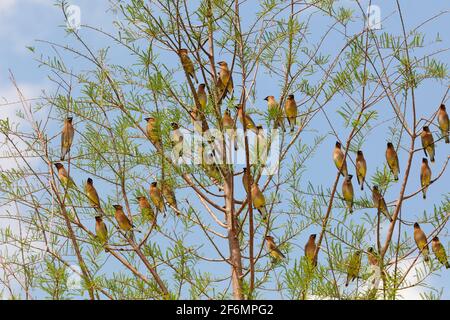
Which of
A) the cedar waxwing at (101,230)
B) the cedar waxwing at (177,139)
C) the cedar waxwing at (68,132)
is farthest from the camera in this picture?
the cedar waxwing at (68,132)

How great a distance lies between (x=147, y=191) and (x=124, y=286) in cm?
43

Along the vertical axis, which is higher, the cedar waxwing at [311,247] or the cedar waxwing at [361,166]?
the cedar waxwing at [361,166]

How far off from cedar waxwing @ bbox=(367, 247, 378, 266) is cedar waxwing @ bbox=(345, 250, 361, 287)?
0.16 ft

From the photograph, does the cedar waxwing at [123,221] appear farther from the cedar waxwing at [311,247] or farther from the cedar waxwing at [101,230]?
the cedar waxwing at [311,247]

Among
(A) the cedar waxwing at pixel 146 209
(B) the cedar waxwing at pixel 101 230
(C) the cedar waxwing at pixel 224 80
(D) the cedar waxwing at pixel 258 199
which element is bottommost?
(B) the cedar waxwing at pixel 101 230

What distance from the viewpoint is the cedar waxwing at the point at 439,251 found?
11.2 ft

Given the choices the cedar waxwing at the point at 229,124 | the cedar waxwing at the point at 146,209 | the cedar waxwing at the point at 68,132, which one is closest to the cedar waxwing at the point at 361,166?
the cedar waxwing at the point at 229,124

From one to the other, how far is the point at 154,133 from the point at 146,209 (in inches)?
18.6

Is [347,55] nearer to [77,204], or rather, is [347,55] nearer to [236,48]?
[236,48]

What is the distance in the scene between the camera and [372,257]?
10.6 feet

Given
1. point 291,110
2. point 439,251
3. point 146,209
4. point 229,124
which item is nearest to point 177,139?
point 229,124

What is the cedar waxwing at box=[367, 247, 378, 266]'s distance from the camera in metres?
3.16

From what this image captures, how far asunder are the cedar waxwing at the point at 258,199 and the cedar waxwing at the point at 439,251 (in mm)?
792

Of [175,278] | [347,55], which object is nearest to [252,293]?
[175,278]
